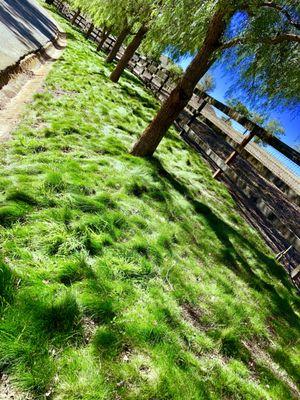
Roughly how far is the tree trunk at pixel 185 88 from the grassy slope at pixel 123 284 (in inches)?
19.4

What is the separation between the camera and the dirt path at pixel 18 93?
224 inches

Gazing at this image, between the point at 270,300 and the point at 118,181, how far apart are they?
10.3ft

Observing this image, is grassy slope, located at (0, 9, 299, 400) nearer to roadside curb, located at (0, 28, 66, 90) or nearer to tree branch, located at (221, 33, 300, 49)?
roadside curb, located at (0, 28, 66, 90)

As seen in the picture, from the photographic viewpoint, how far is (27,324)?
8.34 ft

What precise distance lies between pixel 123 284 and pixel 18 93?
5801 millimetres

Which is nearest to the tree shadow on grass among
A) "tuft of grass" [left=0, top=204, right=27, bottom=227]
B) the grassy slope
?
the grassy slope

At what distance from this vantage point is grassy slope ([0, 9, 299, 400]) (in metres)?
2.60

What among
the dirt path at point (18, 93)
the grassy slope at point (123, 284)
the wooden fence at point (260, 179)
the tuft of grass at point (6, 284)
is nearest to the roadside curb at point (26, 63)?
the dirt path at point (18, 93)

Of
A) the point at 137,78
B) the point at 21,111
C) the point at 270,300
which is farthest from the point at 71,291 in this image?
the point at 137,78

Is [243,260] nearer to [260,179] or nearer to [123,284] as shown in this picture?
[123,284]

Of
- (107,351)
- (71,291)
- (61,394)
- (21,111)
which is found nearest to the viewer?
(61,394)

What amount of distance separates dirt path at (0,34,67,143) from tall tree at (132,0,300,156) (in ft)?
8.21

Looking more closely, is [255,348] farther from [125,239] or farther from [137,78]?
[137,78]

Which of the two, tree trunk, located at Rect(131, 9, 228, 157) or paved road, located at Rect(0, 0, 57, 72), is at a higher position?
tree trunk, located at Rect(131, 9, 228, 157)
